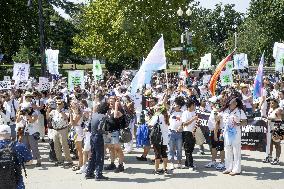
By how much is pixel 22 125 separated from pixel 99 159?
2.57m

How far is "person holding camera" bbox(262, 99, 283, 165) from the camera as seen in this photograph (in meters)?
11.6

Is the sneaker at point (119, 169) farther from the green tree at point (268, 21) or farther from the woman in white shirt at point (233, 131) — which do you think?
the green tree at point (268, 21)

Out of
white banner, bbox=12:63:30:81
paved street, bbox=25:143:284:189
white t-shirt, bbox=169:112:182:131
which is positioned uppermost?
white banner, bbox=12:63:30:81

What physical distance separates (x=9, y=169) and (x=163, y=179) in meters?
4.57

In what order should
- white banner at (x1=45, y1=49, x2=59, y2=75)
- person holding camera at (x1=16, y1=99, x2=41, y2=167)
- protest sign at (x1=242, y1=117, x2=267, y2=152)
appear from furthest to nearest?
1. white banner at (x1=45, y1=49, x2=59, y2=75)
2. protest sign at (x1=242, y1=117, x2=267, y2=152)
3. person holding camera at (x1=16, y1=99, x2=41, y2=167)

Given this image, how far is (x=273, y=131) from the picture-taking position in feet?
38.3

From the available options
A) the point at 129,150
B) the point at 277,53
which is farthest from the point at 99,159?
the point at 277,53

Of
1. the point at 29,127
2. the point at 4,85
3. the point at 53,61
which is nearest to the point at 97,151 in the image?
the point at 29,127

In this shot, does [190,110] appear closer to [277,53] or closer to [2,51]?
[277,53]

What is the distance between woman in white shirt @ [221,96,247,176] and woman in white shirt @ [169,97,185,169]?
1090 millimetres

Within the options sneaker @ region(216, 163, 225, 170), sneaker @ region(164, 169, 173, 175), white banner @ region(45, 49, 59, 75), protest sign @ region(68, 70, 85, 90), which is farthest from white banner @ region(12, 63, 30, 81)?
sneaker @ region(216, 163, 225, 170)

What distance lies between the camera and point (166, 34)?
4075 cm

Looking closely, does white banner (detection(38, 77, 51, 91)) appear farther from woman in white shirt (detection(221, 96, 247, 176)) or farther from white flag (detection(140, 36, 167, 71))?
→ woman in white shirt (detection(221, 96, 247, 176))

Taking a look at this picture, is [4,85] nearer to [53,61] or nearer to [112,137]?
[53,61]
